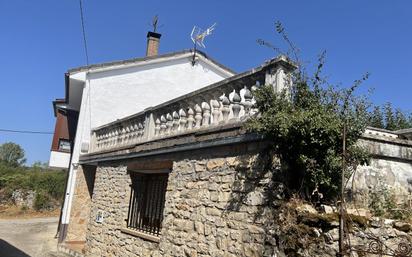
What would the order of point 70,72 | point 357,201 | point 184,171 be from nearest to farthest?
point 357,201, point 184,171, point 70,72

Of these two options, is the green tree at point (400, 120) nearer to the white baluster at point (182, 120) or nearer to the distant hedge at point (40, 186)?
the white baluster at point (182, 120)

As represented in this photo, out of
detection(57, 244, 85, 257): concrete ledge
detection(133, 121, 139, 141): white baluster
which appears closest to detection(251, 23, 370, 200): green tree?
detection(133, 121, 139, 141): white baluster

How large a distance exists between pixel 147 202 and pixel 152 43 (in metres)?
8.42

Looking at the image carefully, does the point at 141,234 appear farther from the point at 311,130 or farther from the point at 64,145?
the point at 64,145

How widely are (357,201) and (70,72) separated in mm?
9639

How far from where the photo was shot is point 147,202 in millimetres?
8172

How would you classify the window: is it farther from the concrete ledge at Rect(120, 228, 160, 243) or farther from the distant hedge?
the distant hedge

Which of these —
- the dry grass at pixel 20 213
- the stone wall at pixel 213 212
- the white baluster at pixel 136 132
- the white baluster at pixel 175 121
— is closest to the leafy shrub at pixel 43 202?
the dry grass at pixel 20 213

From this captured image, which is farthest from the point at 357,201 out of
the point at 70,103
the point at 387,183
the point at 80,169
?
the point at 70,103

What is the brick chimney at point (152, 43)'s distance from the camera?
14828 mm

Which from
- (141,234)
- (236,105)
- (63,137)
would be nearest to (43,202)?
(63,137)

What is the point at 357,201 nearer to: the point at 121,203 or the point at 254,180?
the point at 254,180

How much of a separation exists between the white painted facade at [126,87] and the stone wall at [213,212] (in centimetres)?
505

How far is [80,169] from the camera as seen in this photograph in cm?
1172
